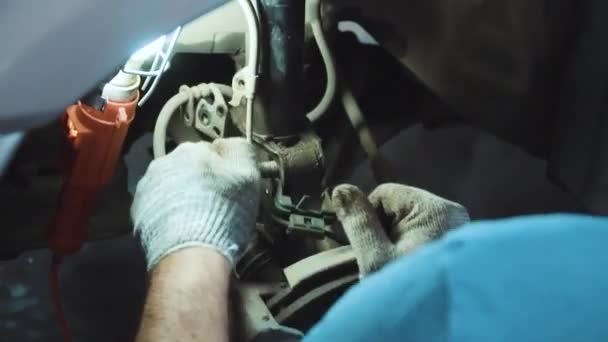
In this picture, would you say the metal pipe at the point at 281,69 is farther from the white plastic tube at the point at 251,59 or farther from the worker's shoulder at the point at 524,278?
the worker's shoulder at the point at 524,278

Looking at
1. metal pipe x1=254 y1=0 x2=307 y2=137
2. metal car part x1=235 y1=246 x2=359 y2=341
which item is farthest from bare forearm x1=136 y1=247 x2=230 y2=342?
metal pipe x1=254 y1=0 x2=307 y2=137

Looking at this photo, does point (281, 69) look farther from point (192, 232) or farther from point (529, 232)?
point (529, 232)

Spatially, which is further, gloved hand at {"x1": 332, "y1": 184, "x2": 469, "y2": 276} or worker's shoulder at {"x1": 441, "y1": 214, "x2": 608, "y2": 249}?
gloved hand at {"x1": 332, "y1": 184, "x2": 469, "y2": 276}

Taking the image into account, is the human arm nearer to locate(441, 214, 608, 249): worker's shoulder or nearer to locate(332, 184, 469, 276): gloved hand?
locate(332, 184, 469, 276): gloved hand

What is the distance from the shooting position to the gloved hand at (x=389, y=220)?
2.67 feet

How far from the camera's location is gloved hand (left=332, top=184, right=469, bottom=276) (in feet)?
2.67

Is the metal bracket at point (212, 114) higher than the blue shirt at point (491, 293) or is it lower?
lower

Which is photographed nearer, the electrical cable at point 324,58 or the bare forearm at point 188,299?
the bare forearm at point 188,299

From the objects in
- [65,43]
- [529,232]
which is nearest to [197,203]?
[65,43]

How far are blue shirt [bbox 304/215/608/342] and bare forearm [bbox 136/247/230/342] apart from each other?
1.22ft

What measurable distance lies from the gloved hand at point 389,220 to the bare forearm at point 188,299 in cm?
12

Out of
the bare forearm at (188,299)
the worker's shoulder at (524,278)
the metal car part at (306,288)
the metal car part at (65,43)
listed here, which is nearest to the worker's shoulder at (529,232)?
the worker's shoulder at (524,278)

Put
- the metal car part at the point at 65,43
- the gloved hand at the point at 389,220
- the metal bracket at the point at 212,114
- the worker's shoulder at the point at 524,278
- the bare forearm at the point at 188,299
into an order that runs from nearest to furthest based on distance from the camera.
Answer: the worker's shoulder at the point at 524,278
the metal car part at the point at 65,43
the bare forearm at the point at 188,299
the gloved hand at the point at 389,220
the metal bracket at the point at 212,114

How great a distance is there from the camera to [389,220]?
0.87m
